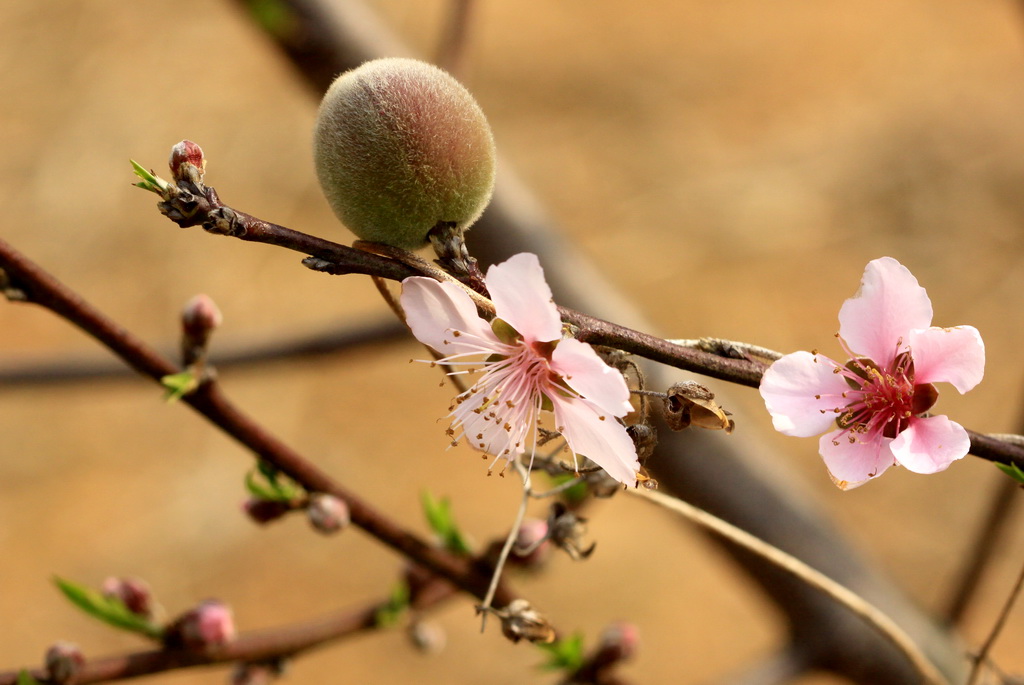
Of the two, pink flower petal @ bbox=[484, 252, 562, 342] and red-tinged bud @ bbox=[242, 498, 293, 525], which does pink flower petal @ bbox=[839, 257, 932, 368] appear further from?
red-tinged bud @ bbox=[242, 498, 293, 525]

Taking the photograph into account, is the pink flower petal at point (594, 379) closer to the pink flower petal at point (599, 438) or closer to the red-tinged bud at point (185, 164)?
the pink flower petal at point (599, 438)

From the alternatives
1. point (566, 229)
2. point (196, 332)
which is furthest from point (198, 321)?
point (566, 229)

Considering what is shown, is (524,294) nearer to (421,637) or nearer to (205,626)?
(205,626)

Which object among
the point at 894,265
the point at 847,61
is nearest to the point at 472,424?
the point at 894,265

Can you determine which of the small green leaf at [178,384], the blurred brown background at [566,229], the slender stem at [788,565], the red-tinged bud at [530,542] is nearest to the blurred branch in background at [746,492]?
the red-tinged bud at [530,542]

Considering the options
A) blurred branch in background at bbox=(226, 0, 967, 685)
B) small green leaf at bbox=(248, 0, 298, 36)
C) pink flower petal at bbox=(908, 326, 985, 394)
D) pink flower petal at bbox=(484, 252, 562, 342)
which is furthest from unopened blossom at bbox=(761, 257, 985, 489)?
small green leaf at bbox=(248, 0, 298, 36)

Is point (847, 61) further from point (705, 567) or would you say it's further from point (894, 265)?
point (894, 265)

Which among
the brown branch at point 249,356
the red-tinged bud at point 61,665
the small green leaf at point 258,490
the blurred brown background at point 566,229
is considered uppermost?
the blurred brown background at point 566,229
